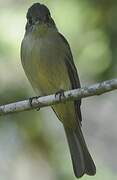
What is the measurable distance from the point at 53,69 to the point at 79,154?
0.73 m

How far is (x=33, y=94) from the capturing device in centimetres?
839

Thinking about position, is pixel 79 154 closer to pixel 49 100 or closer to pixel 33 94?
pixel 49 100

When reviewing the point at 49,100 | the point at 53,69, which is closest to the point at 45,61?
the point at 53,69

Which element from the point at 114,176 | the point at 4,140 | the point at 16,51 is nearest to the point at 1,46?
the point at 16,51

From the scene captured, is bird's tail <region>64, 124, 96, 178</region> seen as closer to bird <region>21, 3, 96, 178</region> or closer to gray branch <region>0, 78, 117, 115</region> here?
bird <region>21, 3, 96, 178</region>

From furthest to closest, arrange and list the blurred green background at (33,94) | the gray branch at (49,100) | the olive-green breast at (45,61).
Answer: the blurred green background at (33,94) → the olive-green breast at (45,61) → the gray branch at (49,100)

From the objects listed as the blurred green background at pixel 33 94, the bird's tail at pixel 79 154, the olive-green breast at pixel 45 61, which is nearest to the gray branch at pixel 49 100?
the olive-green breast at pixel 45 61

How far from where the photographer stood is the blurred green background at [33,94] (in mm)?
8195

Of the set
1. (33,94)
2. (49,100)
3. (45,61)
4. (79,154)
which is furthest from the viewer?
(33,94)

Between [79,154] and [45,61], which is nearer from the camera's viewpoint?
[45,61]

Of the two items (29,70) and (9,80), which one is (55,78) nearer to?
(29,70)

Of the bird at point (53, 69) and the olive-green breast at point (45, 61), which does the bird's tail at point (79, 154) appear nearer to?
the bird at point (53, 69)

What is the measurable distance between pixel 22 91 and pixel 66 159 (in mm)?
734

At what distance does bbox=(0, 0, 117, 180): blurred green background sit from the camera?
820cm
